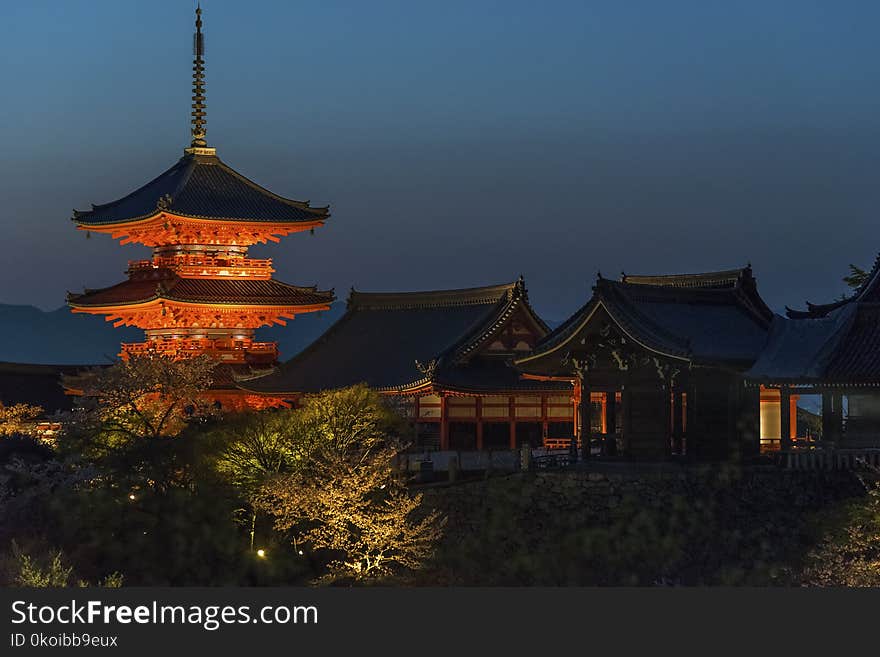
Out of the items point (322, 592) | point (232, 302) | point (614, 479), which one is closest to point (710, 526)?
point (614, 479)

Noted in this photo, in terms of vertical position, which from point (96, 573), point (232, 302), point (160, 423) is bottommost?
point (96, 573)

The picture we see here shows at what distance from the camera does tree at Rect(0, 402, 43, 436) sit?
225ft

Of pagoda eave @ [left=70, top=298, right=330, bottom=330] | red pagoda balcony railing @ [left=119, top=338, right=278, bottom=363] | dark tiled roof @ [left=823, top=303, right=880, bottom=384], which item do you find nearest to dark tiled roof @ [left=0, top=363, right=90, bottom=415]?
pagoda eave @ [left=70, top=298, right=330, bottom=330]

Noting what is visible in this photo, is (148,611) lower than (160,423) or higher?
lower

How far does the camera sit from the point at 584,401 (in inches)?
1845

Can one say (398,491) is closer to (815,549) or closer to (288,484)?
(288,484)

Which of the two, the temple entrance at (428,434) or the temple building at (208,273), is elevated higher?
the temple building at (208,273)

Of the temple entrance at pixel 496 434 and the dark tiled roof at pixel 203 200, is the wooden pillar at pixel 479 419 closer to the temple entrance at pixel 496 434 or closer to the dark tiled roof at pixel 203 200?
the temple entrance at pixel 496 434

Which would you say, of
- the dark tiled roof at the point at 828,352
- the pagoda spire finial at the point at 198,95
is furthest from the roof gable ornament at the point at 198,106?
the dark tiled roof at the point at 828,352

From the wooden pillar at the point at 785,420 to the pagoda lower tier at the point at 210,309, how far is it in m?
25.2

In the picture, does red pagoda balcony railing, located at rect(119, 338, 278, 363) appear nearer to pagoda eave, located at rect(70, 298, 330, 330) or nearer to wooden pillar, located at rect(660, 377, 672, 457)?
pagoda eave, located at rect(70, 298, 330, 330)

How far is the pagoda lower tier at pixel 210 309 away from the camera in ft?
218

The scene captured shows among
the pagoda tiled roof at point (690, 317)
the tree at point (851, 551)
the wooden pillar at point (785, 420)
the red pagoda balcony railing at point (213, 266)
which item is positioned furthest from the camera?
the red pagoda balcony railing at point (213, 266)

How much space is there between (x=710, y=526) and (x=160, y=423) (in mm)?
15754
